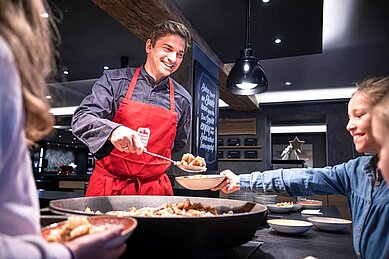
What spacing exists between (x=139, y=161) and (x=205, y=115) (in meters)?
2.30

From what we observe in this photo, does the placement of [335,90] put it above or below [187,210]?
above

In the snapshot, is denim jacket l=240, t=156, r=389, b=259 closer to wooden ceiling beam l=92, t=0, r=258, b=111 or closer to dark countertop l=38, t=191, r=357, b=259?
dark countertop l=38, t=191, r=357, b=259

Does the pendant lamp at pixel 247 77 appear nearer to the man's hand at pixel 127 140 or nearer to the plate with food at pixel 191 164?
the plate with food at pixel 191 164

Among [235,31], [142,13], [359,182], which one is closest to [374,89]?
[359,182]

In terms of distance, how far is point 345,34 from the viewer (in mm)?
3816

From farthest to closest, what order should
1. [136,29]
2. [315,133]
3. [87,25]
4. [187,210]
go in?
1. [315,133]
2. [87,25]
3. [136,29]
4. [187,210]

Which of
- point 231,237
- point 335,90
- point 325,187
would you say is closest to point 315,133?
point 335,90

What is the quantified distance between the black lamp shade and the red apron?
0.99 meters

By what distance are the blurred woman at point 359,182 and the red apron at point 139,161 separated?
383mm

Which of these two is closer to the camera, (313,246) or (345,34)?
(313,246)

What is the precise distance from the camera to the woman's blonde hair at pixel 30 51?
1.37 ft

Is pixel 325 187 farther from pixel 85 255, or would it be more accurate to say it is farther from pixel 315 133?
pixel 315 133

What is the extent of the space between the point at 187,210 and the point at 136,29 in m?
2.47

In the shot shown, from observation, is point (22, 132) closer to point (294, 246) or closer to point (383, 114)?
point (383, 114)
